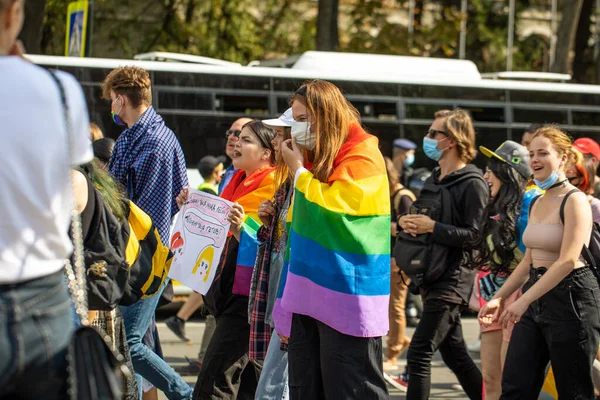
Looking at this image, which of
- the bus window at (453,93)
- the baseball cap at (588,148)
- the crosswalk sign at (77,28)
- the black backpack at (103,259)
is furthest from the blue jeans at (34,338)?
the bus window at (453,93)

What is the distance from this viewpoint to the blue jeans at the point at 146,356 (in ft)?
18.2

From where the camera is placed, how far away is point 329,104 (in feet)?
14.6

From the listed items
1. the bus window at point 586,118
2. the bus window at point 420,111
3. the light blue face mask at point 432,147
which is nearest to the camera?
the light blue face mask at point 432,147

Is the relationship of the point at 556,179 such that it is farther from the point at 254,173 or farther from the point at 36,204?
the point at 36,204

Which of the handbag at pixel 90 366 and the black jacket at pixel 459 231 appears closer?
the handbag at pixel 90 366

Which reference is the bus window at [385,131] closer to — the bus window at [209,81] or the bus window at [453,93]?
the bus window at [453,93]

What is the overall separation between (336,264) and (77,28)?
32.3 ft

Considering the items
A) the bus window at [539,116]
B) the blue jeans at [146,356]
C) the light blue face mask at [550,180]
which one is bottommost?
the blue jeans at [146,356]

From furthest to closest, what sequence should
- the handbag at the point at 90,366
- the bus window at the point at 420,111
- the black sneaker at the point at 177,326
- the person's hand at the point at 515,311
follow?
the bus window at the point at 420,111, the black sneaker at the point at 177,326, the person's hand at the point at 515,311, the handbag at the point at 90,366

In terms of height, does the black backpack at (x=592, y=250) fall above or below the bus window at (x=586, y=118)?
below

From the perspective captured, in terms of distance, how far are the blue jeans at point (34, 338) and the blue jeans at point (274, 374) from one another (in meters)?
2.32

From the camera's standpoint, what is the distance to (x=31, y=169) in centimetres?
248

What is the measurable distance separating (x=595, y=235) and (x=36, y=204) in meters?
3.69

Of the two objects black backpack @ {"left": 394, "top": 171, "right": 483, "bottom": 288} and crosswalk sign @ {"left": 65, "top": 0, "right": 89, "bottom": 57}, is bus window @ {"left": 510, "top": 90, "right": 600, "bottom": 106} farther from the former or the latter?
black backpack @ {"left": 394, "top": 171, "right": 483, "bottom": 288}
